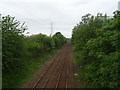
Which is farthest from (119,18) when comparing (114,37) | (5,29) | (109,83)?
(5,29)

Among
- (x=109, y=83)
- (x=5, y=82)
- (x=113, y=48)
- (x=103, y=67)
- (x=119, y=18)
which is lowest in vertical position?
(x=5, y=82)

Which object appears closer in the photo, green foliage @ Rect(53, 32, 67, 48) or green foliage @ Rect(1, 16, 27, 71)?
green foliage @ Rect(1, 16, 27, 71)

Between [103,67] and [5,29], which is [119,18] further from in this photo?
[5,29]

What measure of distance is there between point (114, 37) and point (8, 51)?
12.4 meters

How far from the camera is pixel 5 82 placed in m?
19.4

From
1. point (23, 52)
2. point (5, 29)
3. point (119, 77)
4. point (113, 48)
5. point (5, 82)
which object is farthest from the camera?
point (23, 52)

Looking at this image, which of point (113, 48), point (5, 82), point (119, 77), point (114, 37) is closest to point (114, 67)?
point (119, 77)

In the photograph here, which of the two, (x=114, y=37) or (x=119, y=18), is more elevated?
(x=119, y=18)

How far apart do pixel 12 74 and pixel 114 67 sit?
14686mm

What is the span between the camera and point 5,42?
65.3ft

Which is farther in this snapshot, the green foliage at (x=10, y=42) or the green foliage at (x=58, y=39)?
the green foliage at (x=58, y=39)

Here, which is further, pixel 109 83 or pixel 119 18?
pixel 119 18

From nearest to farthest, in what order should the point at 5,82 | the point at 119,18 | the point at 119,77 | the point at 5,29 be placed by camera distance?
the point at 119,77
the point at 119,18
the point at 5,82
the point at 5,29

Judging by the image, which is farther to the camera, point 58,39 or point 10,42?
point 58,39
